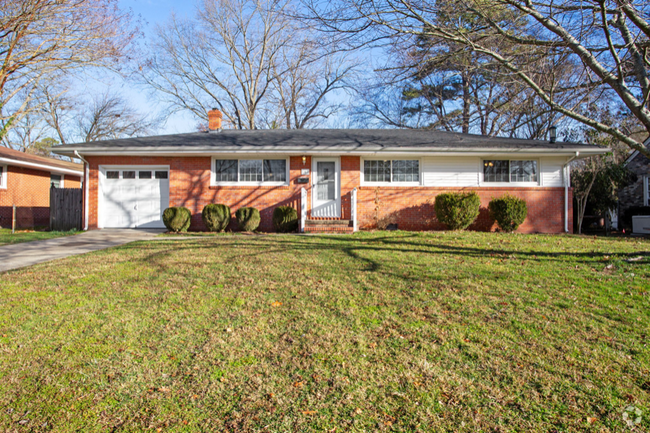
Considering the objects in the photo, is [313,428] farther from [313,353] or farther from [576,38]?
[576,38]

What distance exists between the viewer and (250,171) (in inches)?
521

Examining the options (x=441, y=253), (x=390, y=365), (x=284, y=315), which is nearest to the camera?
(x=390, y=365)

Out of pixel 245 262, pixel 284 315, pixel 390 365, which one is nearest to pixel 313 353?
pixel 390 365

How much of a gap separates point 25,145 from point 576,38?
40.1 meters

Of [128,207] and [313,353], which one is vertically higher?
[128,207]

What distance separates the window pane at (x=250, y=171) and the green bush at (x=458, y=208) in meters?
6.22

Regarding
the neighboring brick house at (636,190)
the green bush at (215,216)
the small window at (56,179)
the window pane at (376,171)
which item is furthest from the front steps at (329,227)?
the small window at (56,179)

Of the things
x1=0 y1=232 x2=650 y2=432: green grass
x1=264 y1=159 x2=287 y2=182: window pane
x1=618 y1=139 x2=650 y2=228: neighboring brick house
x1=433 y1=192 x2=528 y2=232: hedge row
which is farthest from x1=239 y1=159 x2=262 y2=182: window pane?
x1=618 y1=139 x2=650 y2=228: neighboring brick house

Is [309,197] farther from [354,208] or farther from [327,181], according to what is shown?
[354,208]

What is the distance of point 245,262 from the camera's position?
6836 millimetres

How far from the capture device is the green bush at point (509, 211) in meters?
12.2

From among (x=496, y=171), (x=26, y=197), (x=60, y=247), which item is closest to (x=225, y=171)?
(x=60, y=247)

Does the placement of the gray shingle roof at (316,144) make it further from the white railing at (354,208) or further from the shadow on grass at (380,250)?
the shadow on grass at (380,250)

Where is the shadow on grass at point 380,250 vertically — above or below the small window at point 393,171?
below
